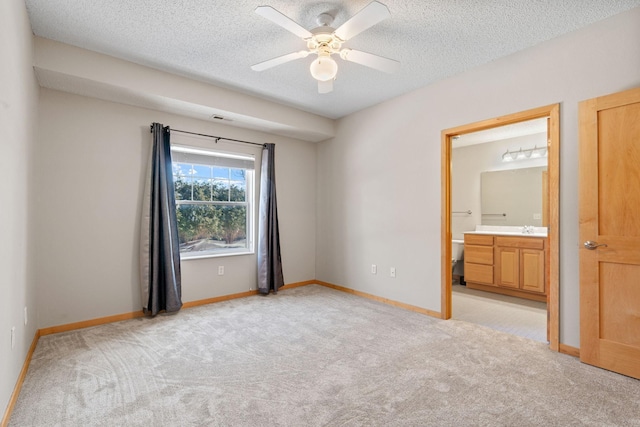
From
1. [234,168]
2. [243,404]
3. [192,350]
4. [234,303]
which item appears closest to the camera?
[243,404]

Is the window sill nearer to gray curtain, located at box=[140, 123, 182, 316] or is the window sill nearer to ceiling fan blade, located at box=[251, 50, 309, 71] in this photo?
gray curtain, located at box=[140, 123, 182, 316]

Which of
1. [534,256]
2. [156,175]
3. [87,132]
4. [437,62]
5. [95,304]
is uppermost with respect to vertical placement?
[437,62]

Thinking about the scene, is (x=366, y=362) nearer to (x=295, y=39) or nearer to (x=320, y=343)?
(x=320, y=343)

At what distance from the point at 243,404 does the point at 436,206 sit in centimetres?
266

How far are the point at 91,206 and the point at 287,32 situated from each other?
8.41 feet

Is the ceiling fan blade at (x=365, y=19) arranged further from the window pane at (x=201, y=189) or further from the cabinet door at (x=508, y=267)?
the cabinet door at (x=508, y=267)

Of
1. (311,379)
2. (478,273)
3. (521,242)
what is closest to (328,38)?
(311,379)

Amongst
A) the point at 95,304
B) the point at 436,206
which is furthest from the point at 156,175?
the point at 436,206

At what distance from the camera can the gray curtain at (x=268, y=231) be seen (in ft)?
14.4

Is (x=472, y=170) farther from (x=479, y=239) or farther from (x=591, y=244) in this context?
(x=591, y=244)

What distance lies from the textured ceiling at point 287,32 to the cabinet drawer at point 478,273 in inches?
112

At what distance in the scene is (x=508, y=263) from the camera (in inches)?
174

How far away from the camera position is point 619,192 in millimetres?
2229

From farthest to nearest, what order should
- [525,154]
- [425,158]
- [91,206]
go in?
[525,154]
[425,158]
[91,206]
